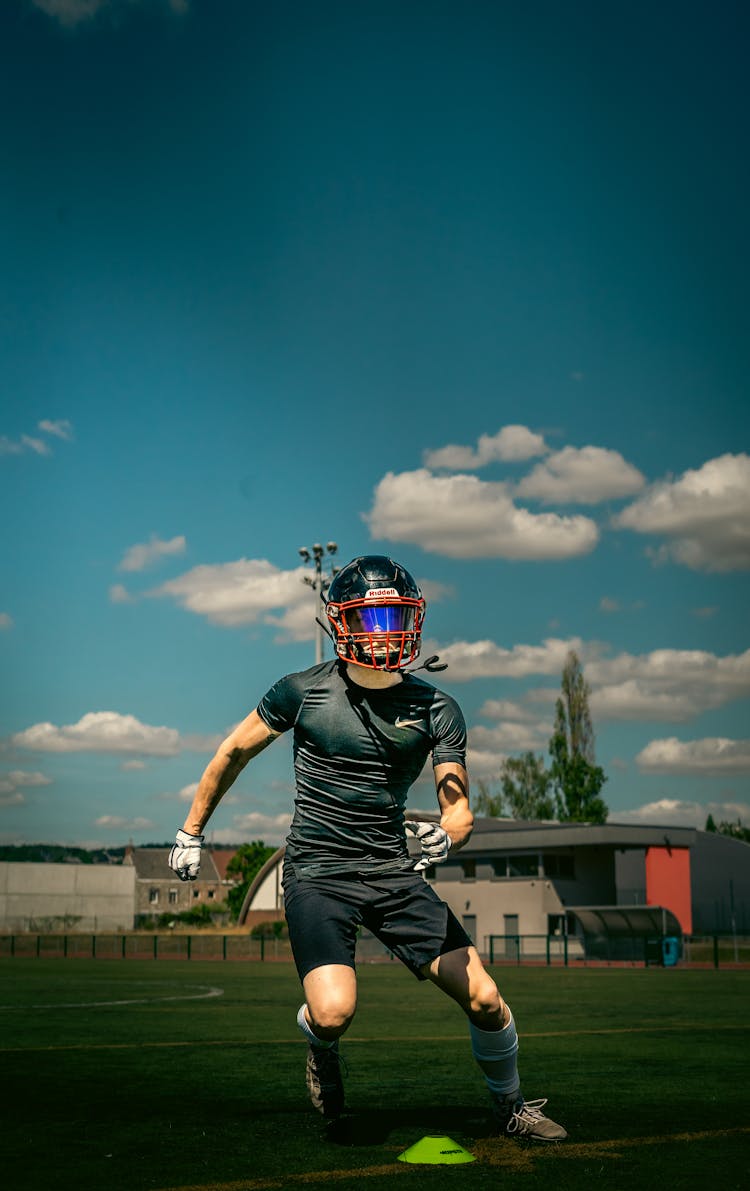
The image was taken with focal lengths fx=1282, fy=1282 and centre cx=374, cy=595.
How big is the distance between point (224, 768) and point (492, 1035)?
189cm

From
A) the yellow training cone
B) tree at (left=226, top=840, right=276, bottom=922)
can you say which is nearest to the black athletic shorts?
the yellow training cone

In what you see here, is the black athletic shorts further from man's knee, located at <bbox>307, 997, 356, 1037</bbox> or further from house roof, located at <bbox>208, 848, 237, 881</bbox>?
house roof, located at <bbox>208, 848, 237, 881</bbox>

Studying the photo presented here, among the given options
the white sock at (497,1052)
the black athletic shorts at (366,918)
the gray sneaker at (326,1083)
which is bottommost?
the gray sneaker at (326,1083)

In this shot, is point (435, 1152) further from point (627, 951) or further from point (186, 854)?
point (627, 951)

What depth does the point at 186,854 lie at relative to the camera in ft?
21.3

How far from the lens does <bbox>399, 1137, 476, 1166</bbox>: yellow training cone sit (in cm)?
589

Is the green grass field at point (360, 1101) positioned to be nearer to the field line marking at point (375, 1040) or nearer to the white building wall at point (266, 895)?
the field line marking at point (375, 1040)

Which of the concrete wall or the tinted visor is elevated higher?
the tinted visor

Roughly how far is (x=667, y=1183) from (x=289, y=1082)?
4.36m

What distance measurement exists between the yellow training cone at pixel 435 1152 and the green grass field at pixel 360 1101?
0.29 ft

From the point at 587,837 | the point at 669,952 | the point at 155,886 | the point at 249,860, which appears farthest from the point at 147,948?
the point at 155,886

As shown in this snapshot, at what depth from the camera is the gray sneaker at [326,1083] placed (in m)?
6.62

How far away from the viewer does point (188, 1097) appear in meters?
8.52

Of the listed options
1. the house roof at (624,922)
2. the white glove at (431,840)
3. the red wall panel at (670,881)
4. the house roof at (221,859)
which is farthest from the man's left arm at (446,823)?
the house roof at (221,859)
